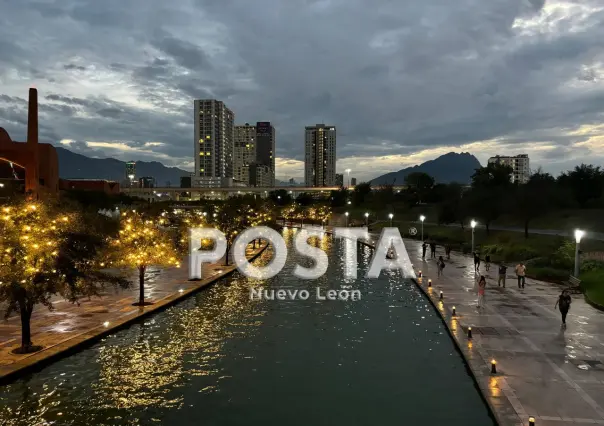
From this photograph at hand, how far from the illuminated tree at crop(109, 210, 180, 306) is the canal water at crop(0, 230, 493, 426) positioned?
2.85m

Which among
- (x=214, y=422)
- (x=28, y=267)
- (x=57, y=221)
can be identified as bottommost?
(x=214, y=422)

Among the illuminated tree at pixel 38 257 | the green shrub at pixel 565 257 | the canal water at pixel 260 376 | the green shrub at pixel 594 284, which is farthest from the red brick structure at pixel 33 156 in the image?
the green shrub at pixel 594 284

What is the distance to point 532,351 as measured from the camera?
15.9 m

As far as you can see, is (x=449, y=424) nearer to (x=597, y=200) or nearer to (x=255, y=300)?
(x=255, y=300)

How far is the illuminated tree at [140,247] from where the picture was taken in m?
23.4

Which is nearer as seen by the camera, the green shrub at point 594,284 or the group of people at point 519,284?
the group of people at point 519,284

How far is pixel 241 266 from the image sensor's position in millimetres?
39062

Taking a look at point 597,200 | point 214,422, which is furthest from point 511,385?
point 597,200

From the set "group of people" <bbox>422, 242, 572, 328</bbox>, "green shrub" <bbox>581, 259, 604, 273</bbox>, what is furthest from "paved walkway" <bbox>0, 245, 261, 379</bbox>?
"green shrub" <bbox>581, 259, 604, 273</bbox>

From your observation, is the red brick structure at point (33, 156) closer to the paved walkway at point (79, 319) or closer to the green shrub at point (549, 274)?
the paved walkway at point (79, 319)

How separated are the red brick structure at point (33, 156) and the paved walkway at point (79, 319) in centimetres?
6368

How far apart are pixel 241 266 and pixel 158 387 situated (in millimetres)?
25047

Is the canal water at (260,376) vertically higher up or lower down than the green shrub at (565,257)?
lower down

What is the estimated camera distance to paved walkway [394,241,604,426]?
37.5ft
